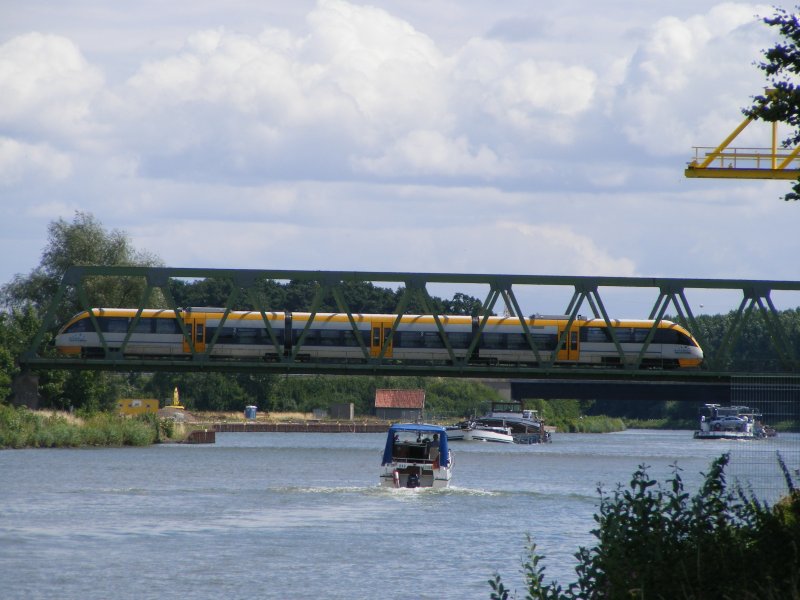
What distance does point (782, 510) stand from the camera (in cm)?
1892

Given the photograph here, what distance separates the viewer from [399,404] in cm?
14738

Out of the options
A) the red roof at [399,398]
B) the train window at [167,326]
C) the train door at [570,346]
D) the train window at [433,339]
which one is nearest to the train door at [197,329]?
the train window at [167,326]

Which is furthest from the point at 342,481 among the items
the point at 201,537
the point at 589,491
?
the point at 201,537

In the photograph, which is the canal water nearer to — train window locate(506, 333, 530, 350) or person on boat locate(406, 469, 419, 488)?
person on boat locate(406, 469, 419, 488)

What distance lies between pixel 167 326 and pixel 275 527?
1397 inches

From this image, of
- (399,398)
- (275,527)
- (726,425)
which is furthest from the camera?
(399,398)

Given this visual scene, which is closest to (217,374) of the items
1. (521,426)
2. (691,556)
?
(521,426)

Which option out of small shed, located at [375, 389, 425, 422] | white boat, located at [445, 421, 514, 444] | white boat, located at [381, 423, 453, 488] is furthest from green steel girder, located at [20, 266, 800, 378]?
small shed, located at [375, 389, 425, 422]

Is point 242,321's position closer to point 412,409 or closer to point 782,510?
point 782,510

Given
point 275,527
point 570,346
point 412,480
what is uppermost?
point 570,346

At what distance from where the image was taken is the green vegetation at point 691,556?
1538 centimetres

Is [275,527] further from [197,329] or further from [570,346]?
[570,346]

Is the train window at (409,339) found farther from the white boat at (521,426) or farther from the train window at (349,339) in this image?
the white boat at (521,426)

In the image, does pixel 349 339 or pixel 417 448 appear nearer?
pixel 417 448
